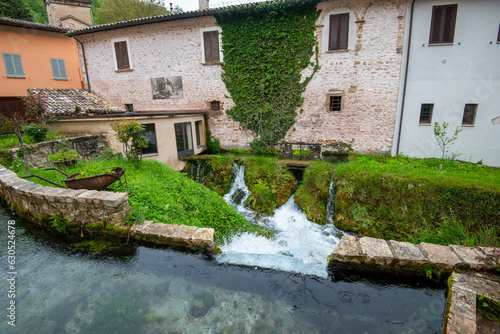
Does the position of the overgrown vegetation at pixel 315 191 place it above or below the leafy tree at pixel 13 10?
below

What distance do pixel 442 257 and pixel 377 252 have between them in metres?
0.84

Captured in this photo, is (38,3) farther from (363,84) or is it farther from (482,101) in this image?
(482,101)

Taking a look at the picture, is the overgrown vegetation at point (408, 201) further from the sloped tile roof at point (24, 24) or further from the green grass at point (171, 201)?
the sloped tile roof at point (24, 24)

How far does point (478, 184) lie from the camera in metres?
7.13

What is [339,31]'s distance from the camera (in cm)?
1113

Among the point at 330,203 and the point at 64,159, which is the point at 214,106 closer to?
the point at 64,159

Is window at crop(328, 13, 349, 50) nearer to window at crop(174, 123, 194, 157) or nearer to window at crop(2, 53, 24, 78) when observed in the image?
window at crop(174, 123, 194, 157)

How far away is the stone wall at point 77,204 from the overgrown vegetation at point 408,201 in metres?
6.44

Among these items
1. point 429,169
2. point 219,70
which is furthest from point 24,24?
point 429,169

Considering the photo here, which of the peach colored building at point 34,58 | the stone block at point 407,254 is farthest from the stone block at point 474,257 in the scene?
the peach colored building at point 34,58

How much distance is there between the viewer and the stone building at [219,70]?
10867 mm

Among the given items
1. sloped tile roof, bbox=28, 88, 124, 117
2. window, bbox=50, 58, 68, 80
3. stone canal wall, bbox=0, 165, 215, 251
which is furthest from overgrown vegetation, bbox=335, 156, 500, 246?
window, bbox=50, 58, 68, 80

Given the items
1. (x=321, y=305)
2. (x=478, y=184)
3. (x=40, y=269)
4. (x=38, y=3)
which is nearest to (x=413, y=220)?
(x=478, y=184)

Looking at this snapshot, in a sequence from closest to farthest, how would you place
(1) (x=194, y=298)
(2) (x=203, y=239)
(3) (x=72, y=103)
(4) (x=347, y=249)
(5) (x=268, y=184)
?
(1) (x=194, y=298)
(4) (x=347, y=249)
(2) (x=203, y=239)
(5) (x=268, y=184)
(3) (x=72, y=103)
